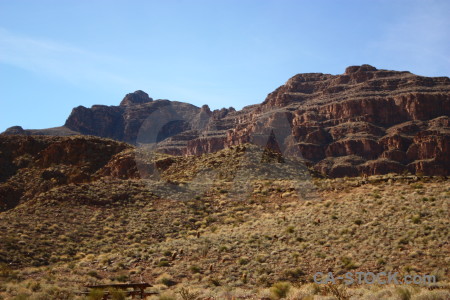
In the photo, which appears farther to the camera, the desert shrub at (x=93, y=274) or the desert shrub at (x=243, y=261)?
the desert shrub at (x=243, y=261)

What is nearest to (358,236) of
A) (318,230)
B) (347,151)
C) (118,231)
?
(318,230)

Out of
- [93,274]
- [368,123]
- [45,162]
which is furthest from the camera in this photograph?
[368,123]

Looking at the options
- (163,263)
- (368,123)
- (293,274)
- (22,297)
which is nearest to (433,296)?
(293,274)

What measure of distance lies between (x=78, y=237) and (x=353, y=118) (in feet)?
426

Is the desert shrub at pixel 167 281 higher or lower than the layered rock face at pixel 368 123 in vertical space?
lower

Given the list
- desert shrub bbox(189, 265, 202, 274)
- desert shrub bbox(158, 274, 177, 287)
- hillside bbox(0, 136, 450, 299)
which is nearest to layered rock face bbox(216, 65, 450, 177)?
hillside bbox(0, 136, 450, 299)

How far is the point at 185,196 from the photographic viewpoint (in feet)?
131

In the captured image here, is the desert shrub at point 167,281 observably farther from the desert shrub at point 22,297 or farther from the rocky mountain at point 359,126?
the rocky mountain at point 359,126

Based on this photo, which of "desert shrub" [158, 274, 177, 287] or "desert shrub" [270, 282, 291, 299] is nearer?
"desert shrub" [270, 282, 291, 299]

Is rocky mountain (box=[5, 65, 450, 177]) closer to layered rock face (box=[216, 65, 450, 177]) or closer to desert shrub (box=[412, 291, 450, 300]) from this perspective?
layered rock face (box=[216, 65, 450, 177])

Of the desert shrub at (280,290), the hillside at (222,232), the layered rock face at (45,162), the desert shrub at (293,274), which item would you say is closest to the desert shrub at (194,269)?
the hillside at (222,232)

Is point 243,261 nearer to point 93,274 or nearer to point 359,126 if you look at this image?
point 93,274

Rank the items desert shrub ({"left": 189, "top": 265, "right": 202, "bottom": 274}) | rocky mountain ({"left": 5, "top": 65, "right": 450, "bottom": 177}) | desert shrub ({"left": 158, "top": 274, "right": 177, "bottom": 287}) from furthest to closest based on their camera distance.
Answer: rocky mountain ({"left": 5, "top": 65, "right": 450, "bottom": 177}) → desert shrub ({"left": 189, "top": 265, "right": 202, "bottom": 274}) → desert shrub ({"left": 158, "top": 274, "right": 177, "bottom": 287})

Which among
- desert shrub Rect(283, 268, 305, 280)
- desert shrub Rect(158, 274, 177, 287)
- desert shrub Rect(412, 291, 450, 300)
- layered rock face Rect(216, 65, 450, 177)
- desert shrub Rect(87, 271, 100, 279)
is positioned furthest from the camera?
layered rock face Rect(216, 65, 450, 177)
